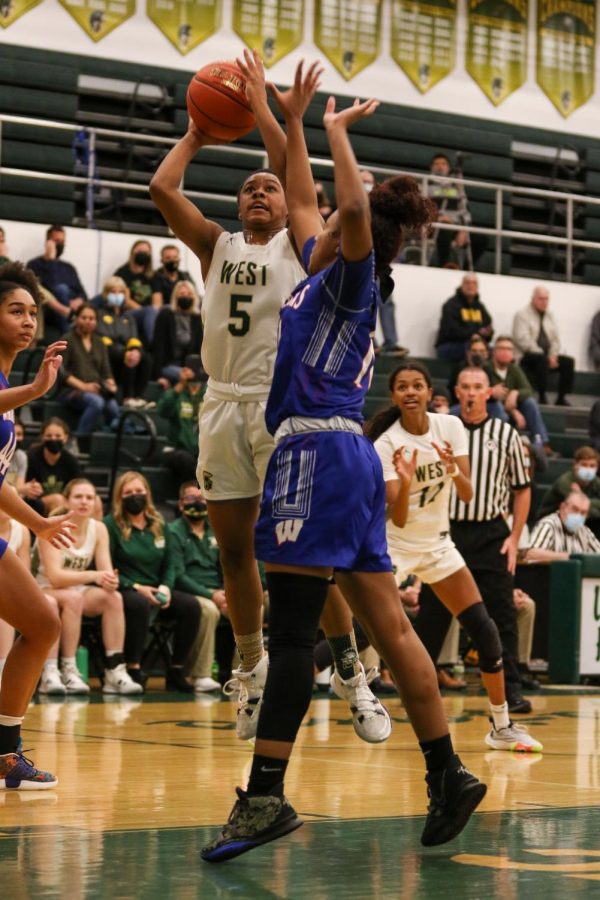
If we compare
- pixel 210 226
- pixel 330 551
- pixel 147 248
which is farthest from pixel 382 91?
pixel 330 551

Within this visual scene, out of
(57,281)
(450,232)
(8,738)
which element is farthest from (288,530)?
(450,232)

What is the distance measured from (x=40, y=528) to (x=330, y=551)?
5.66 feet

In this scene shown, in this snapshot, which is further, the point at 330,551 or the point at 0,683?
the point at 0,683

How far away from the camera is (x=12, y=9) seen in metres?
16.9

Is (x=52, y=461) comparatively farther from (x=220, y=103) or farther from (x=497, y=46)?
(x=497, y=46)

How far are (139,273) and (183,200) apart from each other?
31.3ft

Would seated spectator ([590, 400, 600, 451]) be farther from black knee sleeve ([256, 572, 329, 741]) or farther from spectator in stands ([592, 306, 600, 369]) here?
black knee sleeve ([256, 572, 329, 741])

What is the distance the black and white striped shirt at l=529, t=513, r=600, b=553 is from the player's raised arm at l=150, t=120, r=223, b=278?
7.48m

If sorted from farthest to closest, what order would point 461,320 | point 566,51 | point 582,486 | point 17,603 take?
point 566,51 < point 461,320 < point 582,486 < point 17,603

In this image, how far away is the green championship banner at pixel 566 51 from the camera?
69.3 feet

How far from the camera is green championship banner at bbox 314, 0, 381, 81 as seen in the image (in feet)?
63.2

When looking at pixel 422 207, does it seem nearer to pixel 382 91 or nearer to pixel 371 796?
pixel 371 796

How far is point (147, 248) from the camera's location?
1484 cm

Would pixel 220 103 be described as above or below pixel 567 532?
above
